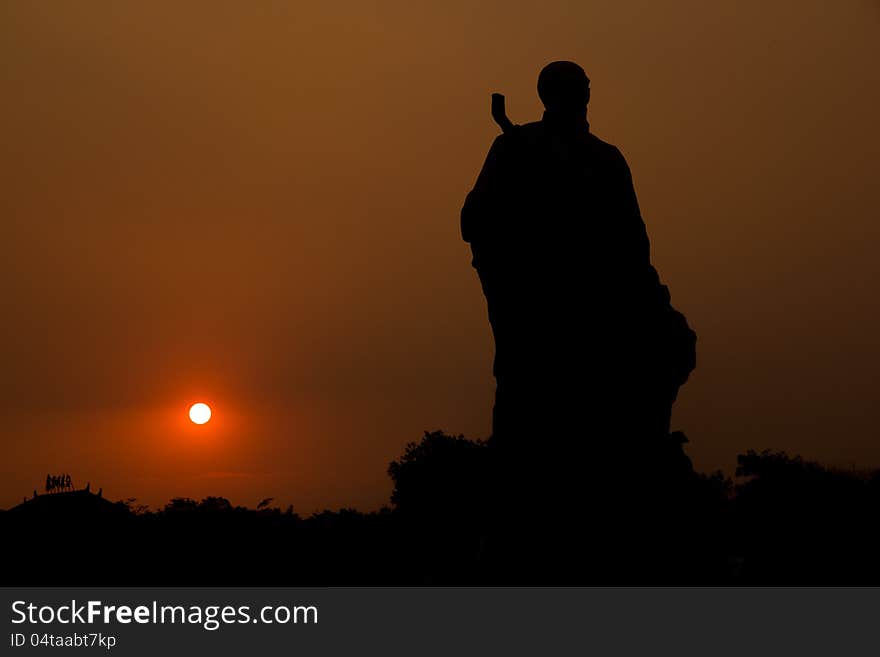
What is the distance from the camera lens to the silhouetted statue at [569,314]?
37.9 feet

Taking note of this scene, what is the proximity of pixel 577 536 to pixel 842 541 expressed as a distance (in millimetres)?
4135

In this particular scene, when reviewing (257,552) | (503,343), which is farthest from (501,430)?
(257,552)

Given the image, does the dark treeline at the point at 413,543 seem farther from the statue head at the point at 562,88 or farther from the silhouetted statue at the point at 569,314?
the statue head at the point at 562,88

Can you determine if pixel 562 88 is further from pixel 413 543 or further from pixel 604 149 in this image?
pixel 413 543

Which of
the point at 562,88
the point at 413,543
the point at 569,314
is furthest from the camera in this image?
the point at 413,543

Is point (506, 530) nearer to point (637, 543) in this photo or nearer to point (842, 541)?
point (637, 543)

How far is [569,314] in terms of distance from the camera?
1175cm

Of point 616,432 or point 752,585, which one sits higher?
point 616,432

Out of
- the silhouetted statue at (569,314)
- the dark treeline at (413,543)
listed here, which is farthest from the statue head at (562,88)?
the dark treeline at (413,543)

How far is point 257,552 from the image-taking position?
1630 cm

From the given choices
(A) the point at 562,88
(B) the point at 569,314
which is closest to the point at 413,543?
(B) the point at 569,314

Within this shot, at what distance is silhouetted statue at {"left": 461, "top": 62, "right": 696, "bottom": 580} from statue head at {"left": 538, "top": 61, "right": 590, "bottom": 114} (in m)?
0.01

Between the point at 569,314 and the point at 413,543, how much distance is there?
5.51 m

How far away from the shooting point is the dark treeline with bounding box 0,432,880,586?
37.4 feet
